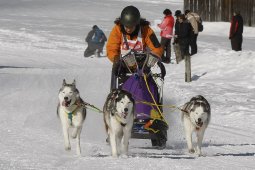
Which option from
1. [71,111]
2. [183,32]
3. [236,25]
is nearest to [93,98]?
[183,32]

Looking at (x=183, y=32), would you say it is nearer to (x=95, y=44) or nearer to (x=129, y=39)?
(x=95, y=44)

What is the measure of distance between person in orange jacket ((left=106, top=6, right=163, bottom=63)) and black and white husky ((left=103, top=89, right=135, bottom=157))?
131cm

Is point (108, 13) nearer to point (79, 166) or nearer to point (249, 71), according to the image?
point (249, 71)

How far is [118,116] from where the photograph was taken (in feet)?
24.5

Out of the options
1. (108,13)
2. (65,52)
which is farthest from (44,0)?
(65,52)

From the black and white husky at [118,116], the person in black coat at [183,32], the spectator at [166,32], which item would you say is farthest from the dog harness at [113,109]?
the spectator at [166,32]

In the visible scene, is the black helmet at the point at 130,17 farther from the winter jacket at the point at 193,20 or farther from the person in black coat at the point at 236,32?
the person in black coat at the point at 236,32

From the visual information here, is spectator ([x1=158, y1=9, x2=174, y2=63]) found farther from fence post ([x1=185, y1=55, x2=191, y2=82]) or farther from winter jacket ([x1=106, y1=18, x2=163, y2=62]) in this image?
winter jacket ([x1=106, y1=18, x2=163, y2=62])

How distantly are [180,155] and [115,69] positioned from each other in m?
1.44

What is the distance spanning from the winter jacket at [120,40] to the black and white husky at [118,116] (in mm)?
1358

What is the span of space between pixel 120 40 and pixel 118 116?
1778mm

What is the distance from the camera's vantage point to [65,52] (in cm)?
2478

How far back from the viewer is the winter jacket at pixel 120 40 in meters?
8.95

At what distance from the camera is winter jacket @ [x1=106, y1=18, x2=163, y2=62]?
895 centimetres
